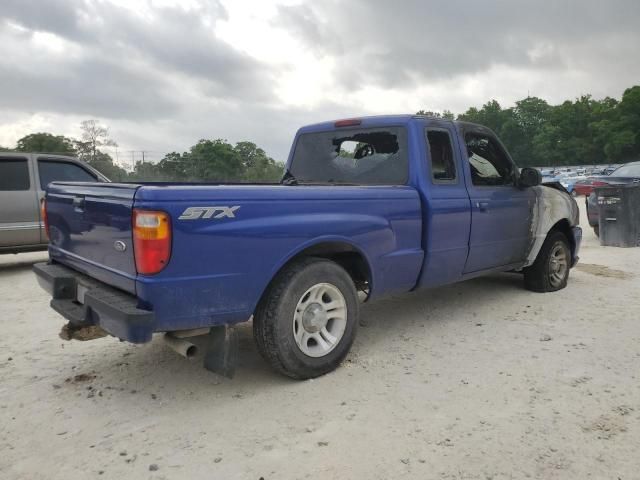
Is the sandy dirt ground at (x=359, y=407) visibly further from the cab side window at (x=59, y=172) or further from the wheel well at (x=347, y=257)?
the cab side window at (x=59, y=172)

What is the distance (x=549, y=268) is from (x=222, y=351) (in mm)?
4312

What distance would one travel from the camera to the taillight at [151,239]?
2.76 m

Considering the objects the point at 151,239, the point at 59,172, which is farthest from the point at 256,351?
the point at 59,172

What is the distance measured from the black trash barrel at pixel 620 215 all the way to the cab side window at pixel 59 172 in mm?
9093

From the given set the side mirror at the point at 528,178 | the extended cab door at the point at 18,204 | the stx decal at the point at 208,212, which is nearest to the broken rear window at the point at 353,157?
the side mirror at the point at 528,178

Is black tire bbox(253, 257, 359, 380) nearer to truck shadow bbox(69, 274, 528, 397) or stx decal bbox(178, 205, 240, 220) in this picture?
truck shadow bbox(69, 274, 528, 397)

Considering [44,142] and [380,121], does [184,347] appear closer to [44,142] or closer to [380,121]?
[380,121]

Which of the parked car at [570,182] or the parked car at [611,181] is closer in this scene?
the parked car at [611,181]

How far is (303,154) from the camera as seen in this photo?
522 cm

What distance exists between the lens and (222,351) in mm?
3154

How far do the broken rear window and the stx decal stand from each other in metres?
1.83

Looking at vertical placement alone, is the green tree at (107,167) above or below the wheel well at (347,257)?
above

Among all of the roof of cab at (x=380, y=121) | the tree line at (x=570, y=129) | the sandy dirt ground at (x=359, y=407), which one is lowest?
the sandy dirt ground at (x=359, y=407)

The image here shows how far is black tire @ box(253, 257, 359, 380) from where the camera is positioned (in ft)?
10.8
